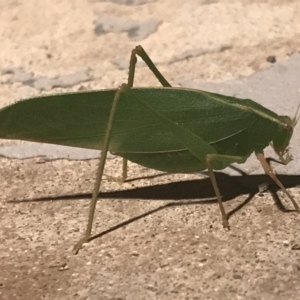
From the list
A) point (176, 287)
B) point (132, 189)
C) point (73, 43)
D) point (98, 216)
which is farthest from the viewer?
point (73, 43)

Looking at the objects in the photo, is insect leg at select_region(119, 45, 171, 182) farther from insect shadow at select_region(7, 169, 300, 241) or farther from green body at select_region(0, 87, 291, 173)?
green body at select_region(0, 87, 291, 173)

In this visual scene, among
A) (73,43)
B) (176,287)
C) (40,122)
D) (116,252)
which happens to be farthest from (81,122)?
(73,43)

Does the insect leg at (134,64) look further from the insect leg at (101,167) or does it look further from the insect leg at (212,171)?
the insect leg at (212,171)

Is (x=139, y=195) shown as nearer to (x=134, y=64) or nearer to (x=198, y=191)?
(x=198, y=191)

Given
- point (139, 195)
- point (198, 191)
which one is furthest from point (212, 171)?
point (139, 195)

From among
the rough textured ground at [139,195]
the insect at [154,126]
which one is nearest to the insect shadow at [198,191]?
the rough textured ground at [139,195]

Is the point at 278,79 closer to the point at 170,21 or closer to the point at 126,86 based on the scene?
the point at 170,21
